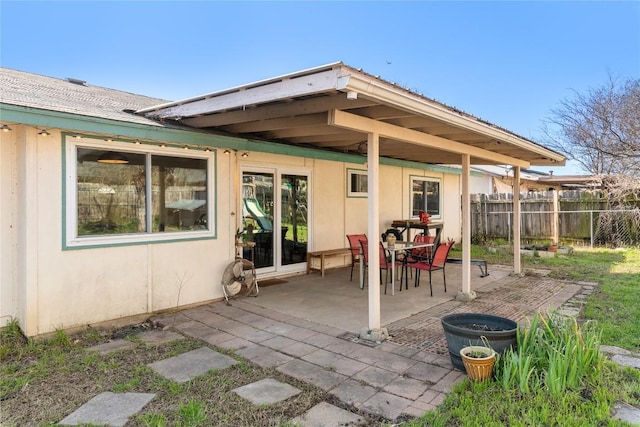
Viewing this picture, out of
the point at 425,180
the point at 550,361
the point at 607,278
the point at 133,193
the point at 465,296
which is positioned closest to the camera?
the point at 550,361

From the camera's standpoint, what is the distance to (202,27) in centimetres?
1237

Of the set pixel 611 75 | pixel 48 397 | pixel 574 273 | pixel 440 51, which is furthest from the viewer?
pixel 440 51

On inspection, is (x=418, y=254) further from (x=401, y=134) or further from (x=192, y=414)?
(x=192, y=414)

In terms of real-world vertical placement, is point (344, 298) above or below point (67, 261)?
below

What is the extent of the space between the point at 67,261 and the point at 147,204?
1115mm

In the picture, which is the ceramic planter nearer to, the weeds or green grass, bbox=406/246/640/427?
green grass, bbox=406/246/640/427

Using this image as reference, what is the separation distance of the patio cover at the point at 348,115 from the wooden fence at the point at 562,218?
7.74m

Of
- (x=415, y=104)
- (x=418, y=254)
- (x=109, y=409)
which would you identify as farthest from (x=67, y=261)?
(x=418, y=254)

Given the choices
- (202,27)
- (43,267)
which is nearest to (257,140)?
(43,267)

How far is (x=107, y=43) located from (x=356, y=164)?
923 cm

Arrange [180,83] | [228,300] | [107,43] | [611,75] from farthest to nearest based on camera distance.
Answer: [180,83]
[611,75]
[107,43]
[228,300]

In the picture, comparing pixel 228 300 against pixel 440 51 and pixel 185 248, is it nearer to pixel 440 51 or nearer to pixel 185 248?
pixel 185 248

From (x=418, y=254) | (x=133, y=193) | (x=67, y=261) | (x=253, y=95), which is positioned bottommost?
(x=418, y=254)

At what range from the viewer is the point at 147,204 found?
5035 millimetres
